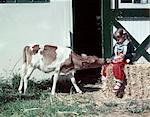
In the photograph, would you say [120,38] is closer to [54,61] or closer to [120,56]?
[120,56]

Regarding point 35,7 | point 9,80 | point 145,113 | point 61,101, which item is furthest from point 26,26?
point 145,113

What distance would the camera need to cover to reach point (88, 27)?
16.6 m

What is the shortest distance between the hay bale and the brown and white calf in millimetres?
629

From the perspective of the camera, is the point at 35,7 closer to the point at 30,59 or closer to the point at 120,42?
the point at 30,59

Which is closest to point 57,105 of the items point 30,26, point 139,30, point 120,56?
point 120,56

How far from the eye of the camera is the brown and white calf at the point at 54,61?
11.7 meters

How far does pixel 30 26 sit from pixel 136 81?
2.88 metres

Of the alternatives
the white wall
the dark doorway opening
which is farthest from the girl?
the dark doorway opening

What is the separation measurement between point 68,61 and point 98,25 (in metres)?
4.93

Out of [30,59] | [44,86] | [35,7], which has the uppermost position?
[35,7]

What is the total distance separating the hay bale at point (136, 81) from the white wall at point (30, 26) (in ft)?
5.98

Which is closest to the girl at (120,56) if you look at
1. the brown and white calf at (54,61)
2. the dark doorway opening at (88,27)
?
the brown and white calf at (54,61)

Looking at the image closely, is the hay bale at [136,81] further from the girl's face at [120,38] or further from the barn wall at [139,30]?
the barn wall at [139,30]

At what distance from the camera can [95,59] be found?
11.8 m
